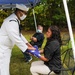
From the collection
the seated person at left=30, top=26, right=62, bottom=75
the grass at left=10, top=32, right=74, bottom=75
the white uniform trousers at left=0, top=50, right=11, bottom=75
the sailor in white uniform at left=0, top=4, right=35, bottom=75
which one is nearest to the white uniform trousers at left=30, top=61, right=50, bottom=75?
the seated person at left=30, top=26, right=62, bottom=75

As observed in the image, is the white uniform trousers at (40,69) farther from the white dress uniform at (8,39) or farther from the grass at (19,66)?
the grass at (19,66)

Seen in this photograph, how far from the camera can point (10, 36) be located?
247 inches

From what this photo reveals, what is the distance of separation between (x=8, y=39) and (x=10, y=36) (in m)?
0.19

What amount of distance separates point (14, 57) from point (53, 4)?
11560mm

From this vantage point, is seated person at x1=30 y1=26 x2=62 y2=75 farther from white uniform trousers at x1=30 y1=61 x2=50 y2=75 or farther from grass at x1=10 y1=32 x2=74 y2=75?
grass at x1=10 y1=32 x2=74 y2=75

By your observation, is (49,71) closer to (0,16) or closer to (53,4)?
(0,16)

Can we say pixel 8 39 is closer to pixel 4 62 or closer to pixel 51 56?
pixel 4 62

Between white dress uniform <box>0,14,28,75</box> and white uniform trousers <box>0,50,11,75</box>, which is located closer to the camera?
white dress uniform <box>0,14,28,75</box>

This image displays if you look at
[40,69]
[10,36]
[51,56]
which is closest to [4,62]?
[10,36]

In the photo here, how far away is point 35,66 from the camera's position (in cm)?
638

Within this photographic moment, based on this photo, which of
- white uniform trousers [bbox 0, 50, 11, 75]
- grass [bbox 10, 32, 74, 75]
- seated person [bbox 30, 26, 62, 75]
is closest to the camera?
seated person [bbox 30, 26, 62, 75]

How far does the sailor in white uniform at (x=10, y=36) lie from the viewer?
245 inches

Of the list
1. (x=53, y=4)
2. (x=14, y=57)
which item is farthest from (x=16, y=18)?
(x=53, y=4)

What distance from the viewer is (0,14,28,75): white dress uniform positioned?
623 centimetres
